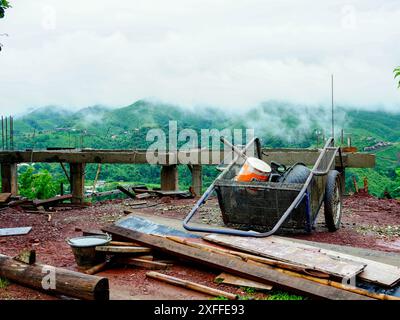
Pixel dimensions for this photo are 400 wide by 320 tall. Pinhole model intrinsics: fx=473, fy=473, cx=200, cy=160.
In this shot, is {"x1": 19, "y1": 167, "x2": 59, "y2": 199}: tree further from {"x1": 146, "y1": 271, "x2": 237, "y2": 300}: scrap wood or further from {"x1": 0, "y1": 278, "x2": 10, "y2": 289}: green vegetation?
{"x1": 146, "y1": 271, "x2": 237, "y2": 300}: scrap wood

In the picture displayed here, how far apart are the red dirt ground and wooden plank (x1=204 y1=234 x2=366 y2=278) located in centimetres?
48

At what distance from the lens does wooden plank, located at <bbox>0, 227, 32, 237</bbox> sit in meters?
8.23

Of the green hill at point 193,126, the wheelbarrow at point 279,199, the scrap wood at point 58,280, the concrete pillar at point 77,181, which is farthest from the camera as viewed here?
the green hill at point 193,126

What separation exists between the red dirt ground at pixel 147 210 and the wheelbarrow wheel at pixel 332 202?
176 millimetres

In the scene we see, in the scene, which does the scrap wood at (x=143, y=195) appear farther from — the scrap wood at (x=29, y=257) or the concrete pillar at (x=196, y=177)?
the scrap wood at (x=29, y=257)

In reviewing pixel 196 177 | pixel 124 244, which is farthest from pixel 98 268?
pixel 196 177

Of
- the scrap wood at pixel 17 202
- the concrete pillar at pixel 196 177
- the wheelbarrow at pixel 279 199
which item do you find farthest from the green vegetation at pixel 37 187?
the wheelbarrow at pixel 279 199

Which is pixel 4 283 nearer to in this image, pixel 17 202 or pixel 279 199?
pixel 279 199

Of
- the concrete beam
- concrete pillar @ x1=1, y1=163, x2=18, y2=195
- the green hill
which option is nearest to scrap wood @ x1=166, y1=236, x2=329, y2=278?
the concrete beam

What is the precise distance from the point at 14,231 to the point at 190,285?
4579 mm

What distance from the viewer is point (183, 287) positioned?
17.2 ft

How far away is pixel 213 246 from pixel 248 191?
5.36 feet

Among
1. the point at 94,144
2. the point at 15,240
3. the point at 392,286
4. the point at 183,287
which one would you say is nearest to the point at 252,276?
the point at 183,287

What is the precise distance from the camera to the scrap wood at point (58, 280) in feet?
15.3
